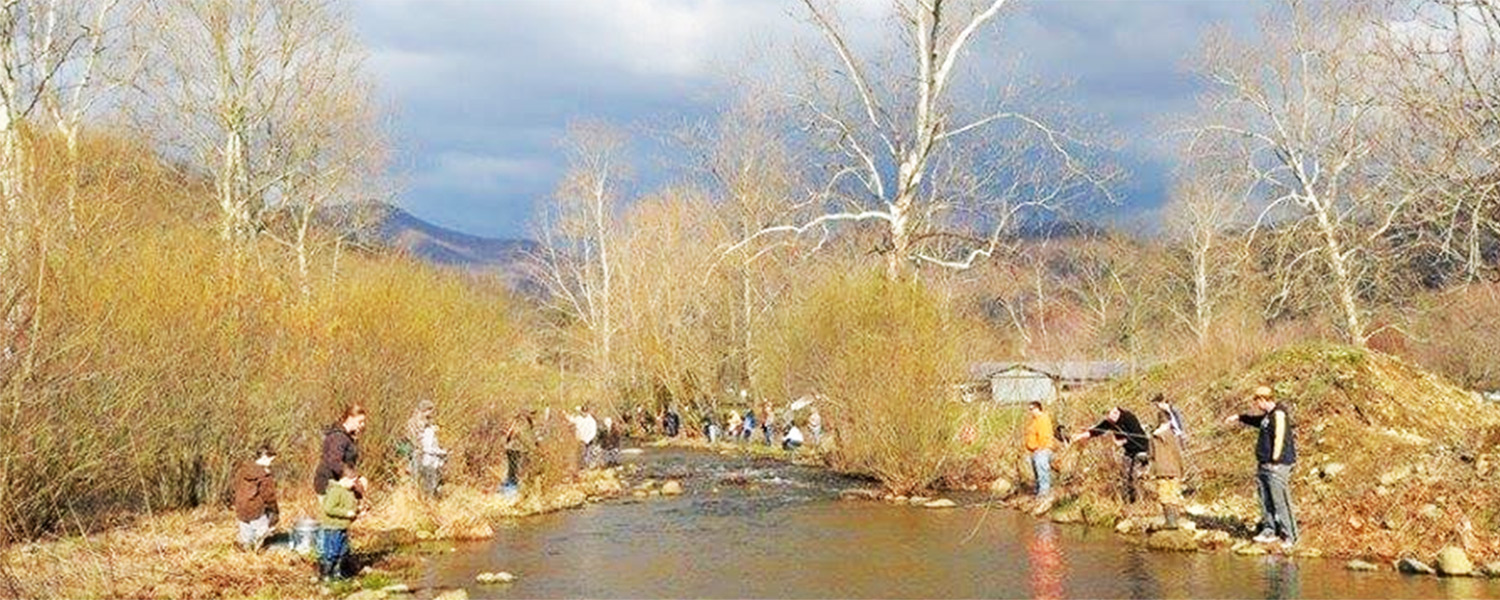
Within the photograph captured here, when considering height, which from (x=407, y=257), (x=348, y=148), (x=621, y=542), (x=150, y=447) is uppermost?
(x=348, y=148)

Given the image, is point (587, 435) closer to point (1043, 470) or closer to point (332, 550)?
point (1043, 470)

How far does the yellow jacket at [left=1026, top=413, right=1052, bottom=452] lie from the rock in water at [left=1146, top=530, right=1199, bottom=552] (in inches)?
182

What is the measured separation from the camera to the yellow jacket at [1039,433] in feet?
73.5

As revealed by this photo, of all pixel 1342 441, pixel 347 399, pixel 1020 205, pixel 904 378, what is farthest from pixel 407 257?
pixel 1342 441

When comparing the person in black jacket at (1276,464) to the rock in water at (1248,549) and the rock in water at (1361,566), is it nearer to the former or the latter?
the rock in water at (1248,549)

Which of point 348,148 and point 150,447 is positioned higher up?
point 348,148

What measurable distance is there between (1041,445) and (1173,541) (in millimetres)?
5327

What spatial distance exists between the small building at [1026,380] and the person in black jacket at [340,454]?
39.6ft

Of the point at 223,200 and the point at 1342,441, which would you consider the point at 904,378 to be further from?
the point at 223,200

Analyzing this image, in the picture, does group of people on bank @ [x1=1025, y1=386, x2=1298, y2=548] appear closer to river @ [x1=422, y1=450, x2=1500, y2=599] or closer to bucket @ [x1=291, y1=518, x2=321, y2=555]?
river @ [x1=422, y1=450, x2=1500, y2=599]

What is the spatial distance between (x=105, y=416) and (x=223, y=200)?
18258mm

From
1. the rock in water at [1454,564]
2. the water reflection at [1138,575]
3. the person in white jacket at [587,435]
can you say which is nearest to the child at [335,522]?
the water reflection at [1138,575]

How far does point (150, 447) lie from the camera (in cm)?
1862

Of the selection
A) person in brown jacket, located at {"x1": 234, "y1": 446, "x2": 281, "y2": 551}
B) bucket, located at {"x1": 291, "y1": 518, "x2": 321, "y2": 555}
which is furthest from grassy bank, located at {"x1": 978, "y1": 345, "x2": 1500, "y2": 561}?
person in brown jacket, located at {"x1": 234, "y1": 446, "x2": 281, "y2": 551}
